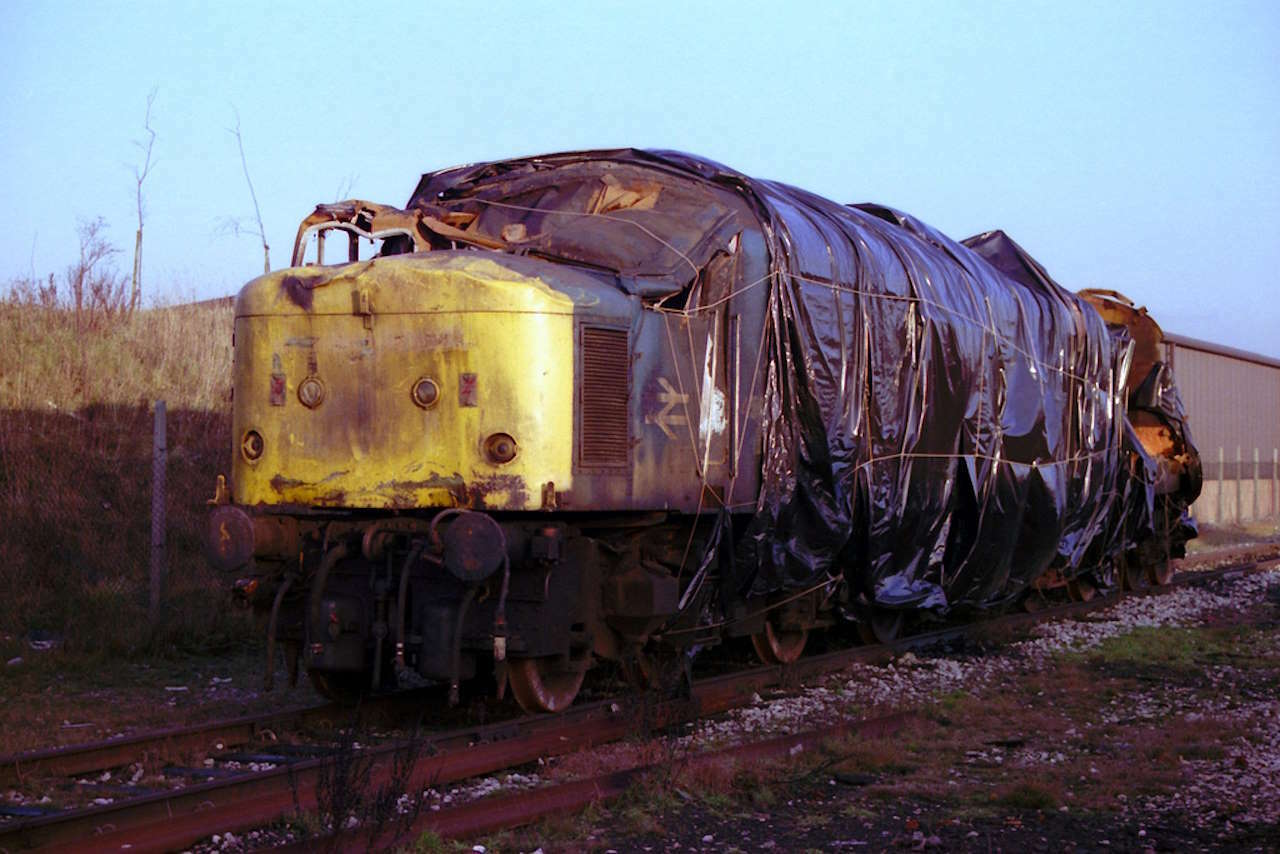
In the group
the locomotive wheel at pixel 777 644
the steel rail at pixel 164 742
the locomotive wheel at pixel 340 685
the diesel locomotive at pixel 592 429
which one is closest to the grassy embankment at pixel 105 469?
the locomotive wheel at pixel 340 685

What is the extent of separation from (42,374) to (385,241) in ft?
27.6

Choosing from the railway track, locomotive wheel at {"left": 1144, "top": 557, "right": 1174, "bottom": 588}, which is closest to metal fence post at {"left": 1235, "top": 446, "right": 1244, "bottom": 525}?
locomotive wheel at {"left": 1144, "top": 557, "right": 1174, "bottom": 588}

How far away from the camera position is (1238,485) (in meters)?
37.4

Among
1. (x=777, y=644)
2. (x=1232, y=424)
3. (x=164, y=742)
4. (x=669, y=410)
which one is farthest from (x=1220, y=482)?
(x=164, y=742)

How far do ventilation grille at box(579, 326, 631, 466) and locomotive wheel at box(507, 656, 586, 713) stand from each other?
4.04ft

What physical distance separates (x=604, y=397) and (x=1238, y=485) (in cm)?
3450

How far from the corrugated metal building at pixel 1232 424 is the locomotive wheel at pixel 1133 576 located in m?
16.1

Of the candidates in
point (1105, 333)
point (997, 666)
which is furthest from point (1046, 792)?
point (1105, 333)

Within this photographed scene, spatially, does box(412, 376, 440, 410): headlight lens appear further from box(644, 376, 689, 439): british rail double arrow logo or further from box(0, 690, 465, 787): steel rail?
box(0, 690, 465, 787): steel rail

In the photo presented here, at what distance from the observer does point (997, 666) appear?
10.8 metres

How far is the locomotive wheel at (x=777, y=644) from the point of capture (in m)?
9.95

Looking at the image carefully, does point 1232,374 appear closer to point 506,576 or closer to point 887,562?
point 887,562

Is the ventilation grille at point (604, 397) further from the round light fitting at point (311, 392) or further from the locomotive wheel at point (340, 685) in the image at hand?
the locomotive wheel at point (340, 685)

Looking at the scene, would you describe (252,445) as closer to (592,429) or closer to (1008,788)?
(592,429)
